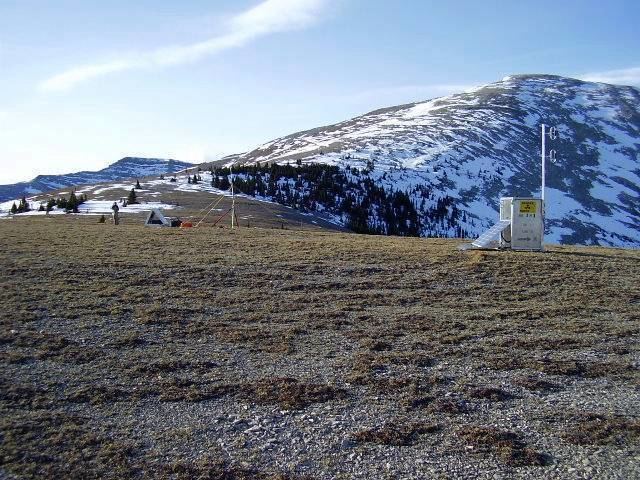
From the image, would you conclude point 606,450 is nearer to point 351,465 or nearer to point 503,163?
point 351,465

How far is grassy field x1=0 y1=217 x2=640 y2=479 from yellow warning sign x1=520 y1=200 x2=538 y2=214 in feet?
13.9

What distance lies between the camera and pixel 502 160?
14688cm

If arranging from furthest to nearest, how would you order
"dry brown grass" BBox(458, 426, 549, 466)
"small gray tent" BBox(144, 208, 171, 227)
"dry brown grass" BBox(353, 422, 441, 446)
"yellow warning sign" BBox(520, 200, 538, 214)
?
"small gray tent" BBox(144, 208, 171, 227) → "yellow warning sign" BBox(520, 200, 538, 214) → "dry brown grass" BBox(353, 422, 441, 446) → "dry brown grass" BBox(458, 426, 549, 466)


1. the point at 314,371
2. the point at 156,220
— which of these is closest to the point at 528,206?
the point at 314,371

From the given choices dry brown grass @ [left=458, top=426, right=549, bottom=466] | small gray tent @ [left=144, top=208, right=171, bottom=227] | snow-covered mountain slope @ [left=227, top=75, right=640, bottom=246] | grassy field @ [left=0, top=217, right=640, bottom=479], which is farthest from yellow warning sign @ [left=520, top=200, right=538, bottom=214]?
snow-covered mountain slope @ [left=227, top=75, right=640, bottom=246]

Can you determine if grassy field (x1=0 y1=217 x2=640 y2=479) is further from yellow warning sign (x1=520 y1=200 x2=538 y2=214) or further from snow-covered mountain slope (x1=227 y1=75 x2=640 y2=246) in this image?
snow-covered mountain slope (x1=227 y1=75 x2=640 y2=246)

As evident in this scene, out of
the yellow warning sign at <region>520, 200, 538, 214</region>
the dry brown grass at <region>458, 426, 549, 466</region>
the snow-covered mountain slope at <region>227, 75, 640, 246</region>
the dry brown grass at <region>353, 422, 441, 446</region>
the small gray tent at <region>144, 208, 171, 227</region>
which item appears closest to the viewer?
the dry brown grass at <region>458, 426, 549, 466</region>

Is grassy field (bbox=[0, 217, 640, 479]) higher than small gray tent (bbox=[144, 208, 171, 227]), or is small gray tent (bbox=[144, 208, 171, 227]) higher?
small gray tent (bbox=[144, 208, 171, 227])

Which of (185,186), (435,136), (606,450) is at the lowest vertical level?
(606,450)

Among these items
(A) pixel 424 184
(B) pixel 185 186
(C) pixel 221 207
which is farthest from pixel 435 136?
(C) pixel 221 207

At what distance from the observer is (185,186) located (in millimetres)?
84625

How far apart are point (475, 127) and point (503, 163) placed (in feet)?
105

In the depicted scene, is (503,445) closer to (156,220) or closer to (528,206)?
(528,206)

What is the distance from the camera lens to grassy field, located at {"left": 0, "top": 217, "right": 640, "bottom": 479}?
740 centimetres
